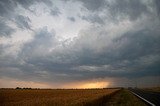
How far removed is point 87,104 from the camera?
23.3 metres

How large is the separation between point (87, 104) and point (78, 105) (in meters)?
1.63

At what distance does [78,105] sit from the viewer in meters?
21.9
